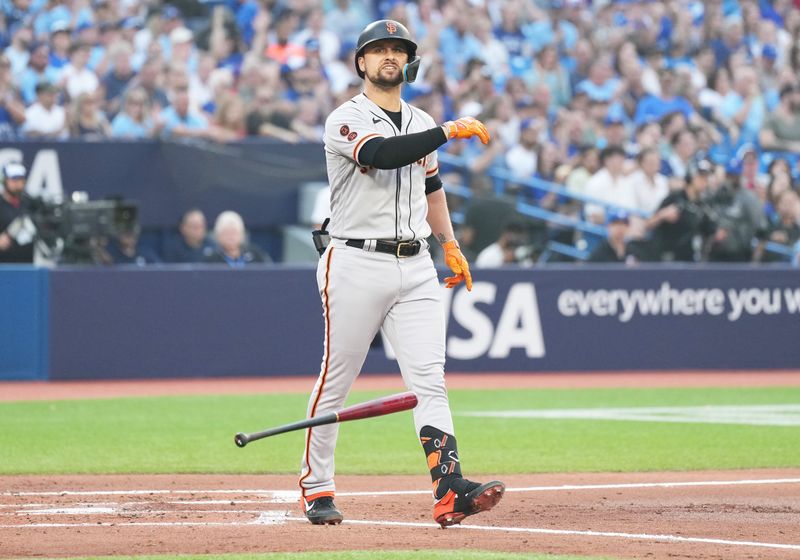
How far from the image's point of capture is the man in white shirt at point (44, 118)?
16062 mm

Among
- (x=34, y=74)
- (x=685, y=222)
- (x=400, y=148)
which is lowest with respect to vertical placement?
(x=685, y=222)

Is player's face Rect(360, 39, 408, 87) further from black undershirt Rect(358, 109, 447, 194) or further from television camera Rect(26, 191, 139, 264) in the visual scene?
television camera Rect(26, 191, 139, 264)

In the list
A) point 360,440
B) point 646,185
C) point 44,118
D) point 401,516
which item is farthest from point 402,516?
point 646,185

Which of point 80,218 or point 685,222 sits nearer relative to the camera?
point 80,218

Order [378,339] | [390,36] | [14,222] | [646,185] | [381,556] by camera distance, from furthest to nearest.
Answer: [646,185], [378,339], [14,222], [390,36], [381,556]

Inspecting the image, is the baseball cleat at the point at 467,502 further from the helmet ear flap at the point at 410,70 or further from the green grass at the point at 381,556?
the helmet ear flap at the point at 410,70

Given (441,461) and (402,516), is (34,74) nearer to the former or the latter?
(402,516)

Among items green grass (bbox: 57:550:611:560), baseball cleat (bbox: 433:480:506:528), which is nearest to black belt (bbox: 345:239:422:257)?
baseball cleat (bbox: 433:480:506:528)

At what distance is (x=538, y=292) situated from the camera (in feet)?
51.9

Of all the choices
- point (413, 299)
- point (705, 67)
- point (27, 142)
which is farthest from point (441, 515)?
point (705, 67)

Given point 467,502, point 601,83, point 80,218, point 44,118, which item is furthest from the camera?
point 601,83

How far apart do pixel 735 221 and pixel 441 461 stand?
1134 centimetres

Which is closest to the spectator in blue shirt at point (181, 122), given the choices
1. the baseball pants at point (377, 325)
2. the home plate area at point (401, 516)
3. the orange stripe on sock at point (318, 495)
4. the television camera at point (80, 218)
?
the television camera at point (80, 218)

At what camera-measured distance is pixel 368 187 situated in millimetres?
6496
